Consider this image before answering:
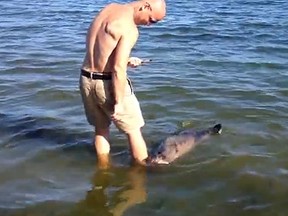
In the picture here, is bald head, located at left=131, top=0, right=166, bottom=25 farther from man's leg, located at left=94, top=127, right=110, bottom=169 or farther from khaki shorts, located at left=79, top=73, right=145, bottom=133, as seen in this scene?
man's leg, located at left=94, top=127, right=110, bottom=169

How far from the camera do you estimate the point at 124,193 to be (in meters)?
6.23

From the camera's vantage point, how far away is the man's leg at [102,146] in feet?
22.4

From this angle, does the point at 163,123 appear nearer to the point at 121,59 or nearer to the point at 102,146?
the point at 102,146

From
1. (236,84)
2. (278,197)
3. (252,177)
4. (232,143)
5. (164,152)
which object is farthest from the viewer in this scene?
(236,84)

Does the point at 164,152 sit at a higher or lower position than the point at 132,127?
lower

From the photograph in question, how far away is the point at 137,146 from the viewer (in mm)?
6762

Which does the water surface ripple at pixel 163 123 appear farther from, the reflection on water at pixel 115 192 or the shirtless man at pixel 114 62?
the shirtless man at pixel 114 62

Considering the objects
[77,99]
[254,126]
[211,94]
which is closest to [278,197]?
[254,126]

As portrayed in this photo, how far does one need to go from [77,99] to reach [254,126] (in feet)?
9.72

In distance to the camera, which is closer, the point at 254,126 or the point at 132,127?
the point at 132,127

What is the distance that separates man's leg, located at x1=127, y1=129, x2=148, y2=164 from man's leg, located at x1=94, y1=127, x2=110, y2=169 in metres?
0.31

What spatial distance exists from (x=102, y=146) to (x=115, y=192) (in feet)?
2.55

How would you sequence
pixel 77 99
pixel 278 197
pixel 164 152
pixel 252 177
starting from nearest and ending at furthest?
pixel 278 197 < pixel 252 177 < pixel 164 152 < pixel 77 99

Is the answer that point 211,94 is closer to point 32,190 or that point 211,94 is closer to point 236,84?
point 236,84
